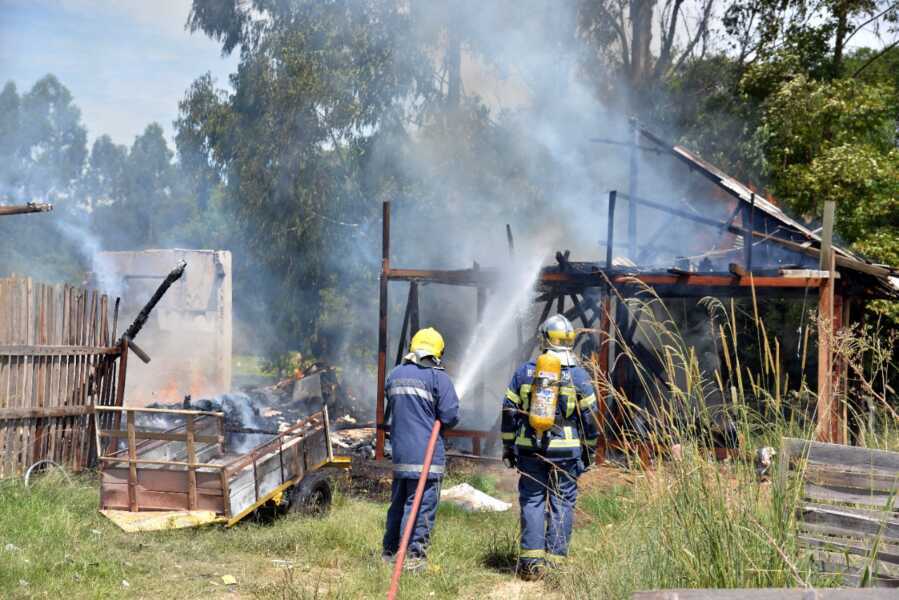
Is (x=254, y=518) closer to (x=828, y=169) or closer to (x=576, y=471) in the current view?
(x=576, y=471)

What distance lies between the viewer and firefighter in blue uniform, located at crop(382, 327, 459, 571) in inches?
260

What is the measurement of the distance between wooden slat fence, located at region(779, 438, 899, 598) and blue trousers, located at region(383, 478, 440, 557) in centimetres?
295

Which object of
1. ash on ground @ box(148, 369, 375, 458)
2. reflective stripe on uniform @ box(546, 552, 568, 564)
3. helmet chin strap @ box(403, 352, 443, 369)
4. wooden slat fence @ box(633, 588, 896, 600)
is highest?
helmet chin strap @ box(403, 352, 443, 369)

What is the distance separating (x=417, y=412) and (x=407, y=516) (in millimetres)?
A: 762

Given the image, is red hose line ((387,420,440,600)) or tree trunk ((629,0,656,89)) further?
tree trunk ((629,0,656,89))

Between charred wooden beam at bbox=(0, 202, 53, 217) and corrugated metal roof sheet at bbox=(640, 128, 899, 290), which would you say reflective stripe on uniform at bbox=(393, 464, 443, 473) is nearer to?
charred wooden beam at bbox=(0, 202, 53, 217)

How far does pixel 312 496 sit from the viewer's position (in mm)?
8055

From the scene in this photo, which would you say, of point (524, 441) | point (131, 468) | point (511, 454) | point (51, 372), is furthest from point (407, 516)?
point (51, 372)

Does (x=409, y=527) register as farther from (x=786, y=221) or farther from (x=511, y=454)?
(x=786, y=221)

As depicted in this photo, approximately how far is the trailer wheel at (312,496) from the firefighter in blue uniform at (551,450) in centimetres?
→ 225

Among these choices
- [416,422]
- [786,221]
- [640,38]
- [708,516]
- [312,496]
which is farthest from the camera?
[640,38]

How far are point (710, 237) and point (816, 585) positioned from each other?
12586 mm

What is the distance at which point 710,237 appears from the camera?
1576 centimetres

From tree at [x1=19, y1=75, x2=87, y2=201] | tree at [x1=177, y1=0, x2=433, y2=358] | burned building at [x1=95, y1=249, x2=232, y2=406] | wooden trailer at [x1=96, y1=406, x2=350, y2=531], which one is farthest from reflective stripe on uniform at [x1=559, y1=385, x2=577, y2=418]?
tree at [x1=19, y1=75, x2=87, y2=201]
